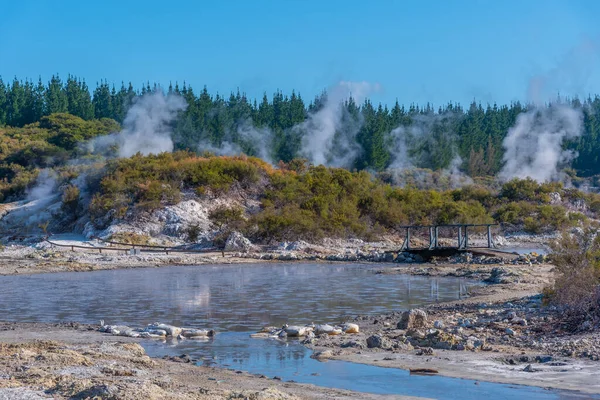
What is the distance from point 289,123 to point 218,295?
229ft

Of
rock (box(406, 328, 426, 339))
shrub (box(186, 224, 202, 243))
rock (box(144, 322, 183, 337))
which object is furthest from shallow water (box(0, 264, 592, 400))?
shrub (box(186, 224, 202, 243))

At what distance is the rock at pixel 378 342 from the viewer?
1405 centimetres

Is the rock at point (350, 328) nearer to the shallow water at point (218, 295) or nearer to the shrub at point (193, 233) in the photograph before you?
the shallow water at point (218, 295)

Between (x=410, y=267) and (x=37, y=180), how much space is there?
3045 centimetres

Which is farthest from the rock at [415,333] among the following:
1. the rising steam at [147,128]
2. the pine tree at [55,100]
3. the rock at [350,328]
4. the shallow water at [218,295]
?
the pine tree at [55,100]

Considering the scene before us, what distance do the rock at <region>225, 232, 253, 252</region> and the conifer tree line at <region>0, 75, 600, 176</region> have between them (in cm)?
3885

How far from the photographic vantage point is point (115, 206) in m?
45.2

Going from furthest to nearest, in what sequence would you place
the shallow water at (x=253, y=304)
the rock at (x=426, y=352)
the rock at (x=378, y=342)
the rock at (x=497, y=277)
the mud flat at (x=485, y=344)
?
the rock at (x=497, y=277), the rock at (x=378, y=342), the rock at (x=426, y=352), the shallow water at (x=253, y=304), the mud flat at (x=485, y=344)

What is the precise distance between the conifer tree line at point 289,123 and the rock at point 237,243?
127 ft

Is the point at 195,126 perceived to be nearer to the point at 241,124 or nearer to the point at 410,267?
the point at 241,124

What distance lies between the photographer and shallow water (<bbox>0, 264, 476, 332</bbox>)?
19375 mm

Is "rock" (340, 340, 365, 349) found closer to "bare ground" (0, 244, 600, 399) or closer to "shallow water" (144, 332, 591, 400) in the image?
"bare ground" (0, 244, 600, 399)

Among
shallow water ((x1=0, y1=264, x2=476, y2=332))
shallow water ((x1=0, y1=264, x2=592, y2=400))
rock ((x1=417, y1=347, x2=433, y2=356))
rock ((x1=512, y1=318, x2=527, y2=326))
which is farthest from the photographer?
shallow water ((x1=0, y1=264, x2=476, y2=332))

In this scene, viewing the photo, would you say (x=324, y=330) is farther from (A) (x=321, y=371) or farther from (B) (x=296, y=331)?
(A) (x=321, y=371)
